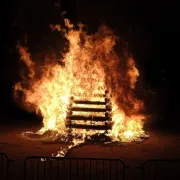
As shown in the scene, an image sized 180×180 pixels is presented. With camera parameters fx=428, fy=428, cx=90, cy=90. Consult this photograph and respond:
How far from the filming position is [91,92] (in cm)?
1602

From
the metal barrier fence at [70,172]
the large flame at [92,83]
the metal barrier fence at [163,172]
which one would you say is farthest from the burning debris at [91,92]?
the metal barrier fence at [70,172]

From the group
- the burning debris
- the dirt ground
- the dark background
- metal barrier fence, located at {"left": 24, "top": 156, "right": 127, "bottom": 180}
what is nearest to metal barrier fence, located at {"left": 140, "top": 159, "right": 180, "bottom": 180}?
the dirt ground

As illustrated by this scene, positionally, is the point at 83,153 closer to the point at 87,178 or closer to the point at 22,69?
the point at 87,178

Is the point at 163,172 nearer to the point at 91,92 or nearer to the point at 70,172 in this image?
the point at 70,172

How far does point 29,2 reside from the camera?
22500 mm

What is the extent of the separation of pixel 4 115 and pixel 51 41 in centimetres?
475

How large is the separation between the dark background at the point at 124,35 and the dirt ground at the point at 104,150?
5.21 m

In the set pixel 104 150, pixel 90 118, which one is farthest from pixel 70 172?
pixel 90 118

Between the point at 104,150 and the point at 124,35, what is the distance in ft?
34.3

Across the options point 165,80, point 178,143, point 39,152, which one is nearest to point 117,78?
point 178,143

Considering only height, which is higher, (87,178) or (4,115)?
(4,115)

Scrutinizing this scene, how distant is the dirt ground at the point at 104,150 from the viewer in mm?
12453

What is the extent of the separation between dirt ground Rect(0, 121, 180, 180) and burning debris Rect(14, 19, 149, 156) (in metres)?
1.03

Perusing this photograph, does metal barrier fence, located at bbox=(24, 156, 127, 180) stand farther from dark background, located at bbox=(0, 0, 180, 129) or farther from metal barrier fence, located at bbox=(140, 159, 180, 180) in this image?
dark background, located at bbox=(0, 0, 180, 129)
